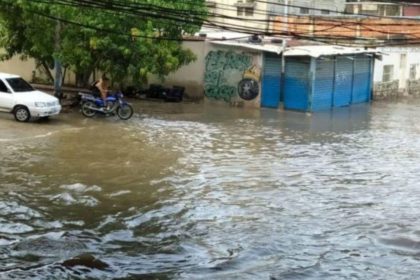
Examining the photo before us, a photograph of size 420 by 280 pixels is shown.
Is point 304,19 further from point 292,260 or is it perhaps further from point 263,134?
point 292,260

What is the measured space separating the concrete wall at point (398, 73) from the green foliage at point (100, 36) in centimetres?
1222

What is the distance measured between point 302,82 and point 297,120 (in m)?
3.05

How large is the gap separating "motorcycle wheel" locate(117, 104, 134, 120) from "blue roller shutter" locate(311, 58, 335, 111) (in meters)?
8.28

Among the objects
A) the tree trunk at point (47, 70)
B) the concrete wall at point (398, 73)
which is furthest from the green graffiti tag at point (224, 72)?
the concrete wall at point (398, 73)

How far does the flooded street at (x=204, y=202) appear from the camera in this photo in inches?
369

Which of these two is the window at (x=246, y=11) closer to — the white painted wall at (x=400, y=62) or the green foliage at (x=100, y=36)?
the white painted wall at (x=400, y=62)

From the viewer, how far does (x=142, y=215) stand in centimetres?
1157

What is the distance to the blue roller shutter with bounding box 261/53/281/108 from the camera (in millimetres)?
27516

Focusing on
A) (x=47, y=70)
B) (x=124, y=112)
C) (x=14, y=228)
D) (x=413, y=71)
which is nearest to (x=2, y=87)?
(x=124, y=112)

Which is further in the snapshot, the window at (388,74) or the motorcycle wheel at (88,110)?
the window at (388,74)

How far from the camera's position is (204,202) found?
12570 mm

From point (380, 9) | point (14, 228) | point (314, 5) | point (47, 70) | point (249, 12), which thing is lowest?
point (14, 228)

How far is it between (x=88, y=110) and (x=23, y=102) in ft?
8.09

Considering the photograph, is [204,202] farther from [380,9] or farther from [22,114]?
[380,9]
